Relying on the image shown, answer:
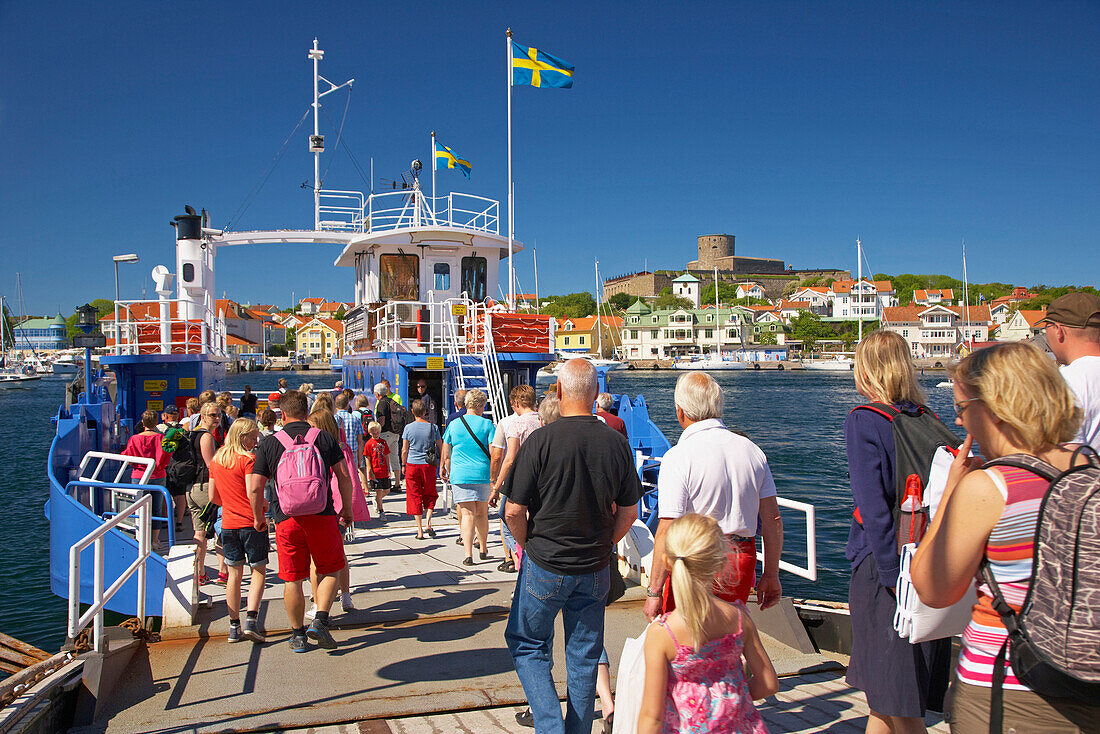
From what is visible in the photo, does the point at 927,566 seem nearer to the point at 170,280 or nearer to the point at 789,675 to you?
the point at 789,675

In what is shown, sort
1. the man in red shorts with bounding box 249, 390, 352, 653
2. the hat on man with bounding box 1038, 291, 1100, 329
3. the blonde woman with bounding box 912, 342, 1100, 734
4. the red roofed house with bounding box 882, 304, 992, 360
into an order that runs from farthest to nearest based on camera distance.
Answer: the red roofed house with bounding box 882, 304, 992, 360
the man in red shorts with bounding box 249, 390, 352, 653
the hat on man with bounding box 1038, 291, 1100, 329
the blonde woman with bounding box 912, 342, 1100, 734

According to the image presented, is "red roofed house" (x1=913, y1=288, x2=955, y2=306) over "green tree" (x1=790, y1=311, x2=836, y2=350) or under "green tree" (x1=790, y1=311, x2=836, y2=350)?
over

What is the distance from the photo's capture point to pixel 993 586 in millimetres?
1960

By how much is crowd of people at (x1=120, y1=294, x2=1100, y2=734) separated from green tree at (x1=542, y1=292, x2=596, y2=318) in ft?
445

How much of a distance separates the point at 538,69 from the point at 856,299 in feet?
454

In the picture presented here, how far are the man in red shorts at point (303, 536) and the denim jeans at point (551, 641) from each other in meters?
2.04

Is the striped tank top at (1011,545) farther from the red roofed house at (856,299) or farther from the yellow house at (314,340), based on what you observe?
the red roofed house at (856,299)

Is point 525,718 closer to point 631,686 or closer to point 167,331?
point 631,686

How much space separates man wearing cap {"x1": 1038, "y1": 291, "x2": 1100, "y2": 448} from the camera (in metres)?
3.44

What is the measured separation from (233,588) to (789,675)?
13.0 ft

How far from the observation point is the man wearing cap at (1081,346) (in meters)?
3.44

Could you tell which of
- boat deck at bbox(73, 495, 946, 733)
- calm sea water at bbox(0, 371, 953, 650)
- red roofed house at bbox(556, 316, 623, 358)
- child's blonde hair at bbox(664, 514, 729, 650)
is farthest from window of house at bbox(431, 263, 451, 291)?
red roofed house at bbox(556, 316, 623, 358)

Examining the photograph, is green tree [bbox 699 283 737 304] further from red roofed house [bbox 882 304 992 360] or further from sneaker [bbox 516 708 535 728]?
sneaker [bbox 516 708 535 728]

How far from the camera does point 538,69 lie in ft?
54.5
